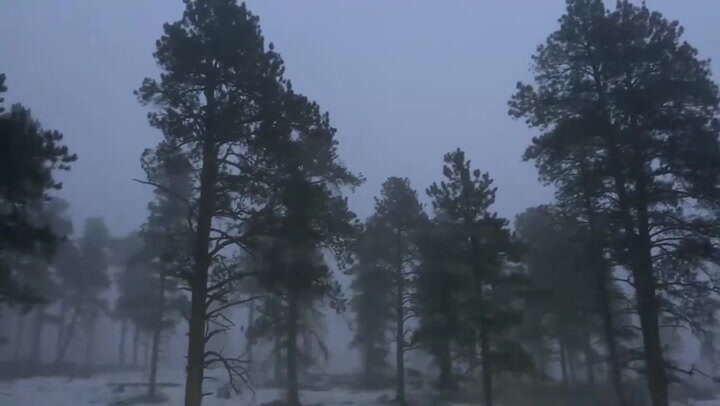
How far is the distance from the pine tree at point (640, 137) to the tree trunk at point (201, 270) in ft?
32.5

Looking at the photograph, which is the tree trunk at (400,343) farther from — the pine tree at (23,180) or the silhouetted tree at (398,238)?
the pine tree at (23,180)

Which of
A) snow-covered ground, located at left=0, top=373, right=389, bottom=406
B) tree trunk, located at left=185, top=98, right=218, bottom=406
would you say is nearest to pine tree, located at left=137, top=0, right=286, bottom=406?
tree trunk, located at left=185, top=98, right=218, bottom=406

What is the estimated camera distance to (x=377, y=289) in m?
34.7

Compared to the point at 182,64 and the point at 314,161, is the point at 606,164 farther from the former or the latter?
the point at 182,64

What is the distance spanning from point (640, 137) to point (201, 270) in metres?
13.0

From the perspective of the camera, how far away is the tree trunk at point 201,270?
14789mm

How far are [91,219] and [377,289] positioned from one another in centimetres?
2546

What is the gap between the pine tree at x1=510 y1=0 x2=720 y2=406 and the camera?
1700 cm

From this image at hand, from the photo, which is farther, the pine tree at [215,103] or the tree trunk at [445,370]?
the tree trunk at [445,370]

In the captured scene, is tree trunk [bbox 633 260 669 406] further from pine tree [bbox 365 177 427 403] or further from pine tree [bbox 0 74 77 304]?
pine tree [bbox 0 74 77 304]

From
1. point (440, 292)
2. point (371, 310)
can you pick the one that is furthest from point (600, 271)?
point (371, 310)

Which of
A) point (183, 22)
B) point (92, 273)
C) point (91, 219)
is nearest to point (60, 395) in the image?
point (92, 273)

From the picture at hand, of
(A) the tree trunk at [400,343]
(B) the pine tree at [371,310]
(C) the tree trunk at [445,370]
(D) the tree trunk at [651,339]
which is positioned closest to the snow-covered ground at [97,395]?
(A) the tree trunk at [400,343]

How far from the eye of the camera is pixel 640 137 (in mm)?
17672
